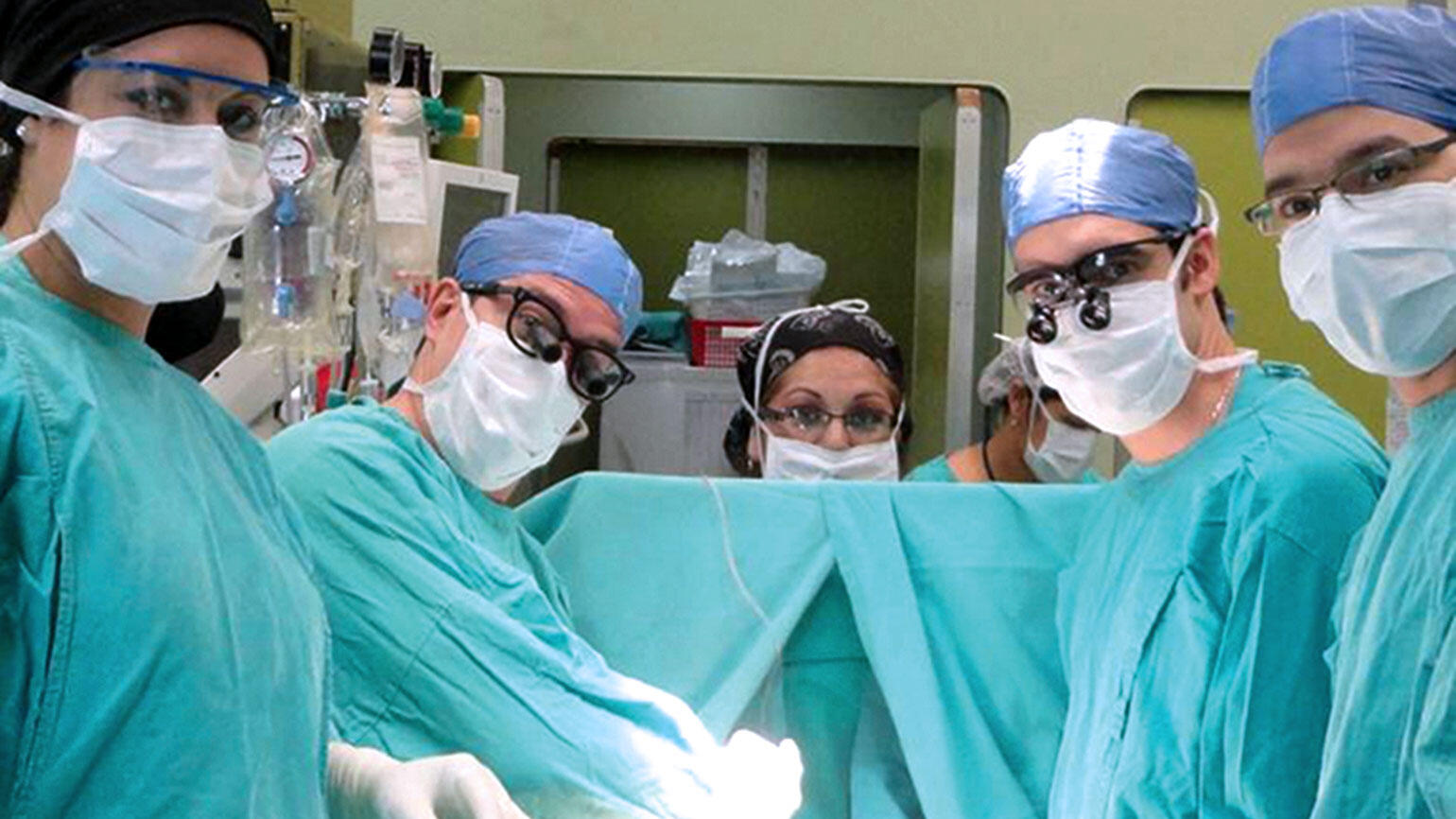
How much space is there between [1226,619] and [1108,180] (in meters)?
0.53

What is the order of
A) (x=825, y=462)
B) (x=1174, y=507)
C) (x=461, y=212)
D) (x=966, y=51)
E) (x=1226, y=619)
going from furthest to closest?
(x=966, y=51) → (x=461, y=212) → (x=825, y=462) → (x=1174, y=507) → (x=1226, y=619)

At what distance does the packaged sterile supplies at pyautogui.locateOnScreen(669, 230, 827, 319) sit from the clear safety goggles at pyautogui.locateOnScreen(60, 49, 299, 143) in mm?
2412

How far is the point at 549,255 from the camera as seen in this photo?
219 cm

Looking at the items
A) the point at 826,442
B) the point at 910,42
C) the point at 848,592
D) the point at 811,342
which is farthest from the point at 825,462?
the point at 910,42

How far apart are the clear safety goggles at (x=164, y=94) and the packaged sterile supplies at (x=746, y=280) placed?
241 cm

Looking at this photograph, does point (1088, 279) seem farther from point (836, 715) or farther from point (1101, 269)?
point (836, 715)

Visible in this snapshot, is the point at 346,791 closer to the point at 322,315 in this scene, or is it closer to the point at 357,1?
the point at 322,315

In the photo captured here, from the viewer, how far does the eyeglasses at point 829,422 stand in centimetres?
270

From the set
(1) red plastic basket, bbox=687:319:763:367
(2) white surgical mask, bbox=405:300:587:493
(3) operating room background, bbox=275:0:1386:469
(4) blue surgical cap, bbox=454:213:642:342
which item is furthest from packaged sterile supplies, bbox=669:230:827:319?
(2) white surgical mask, bbox=405:300:587:493

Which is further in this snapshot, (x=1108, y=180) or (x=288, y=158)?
(x=288, y=158)

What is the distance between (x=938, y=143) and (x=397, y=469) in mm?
1902

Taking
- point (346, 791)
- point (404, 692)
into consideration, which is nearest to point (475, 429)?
point (404, 692)

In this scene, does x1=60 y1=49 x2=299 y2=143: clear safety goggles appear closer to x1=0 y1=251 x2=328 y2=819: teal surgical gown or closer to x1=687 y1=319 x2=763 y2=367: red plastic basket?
x1=0 y1=251 x2=328 y2=819: teal surgical gown

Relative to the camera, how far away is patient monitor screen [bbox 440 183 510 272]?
296 cm
